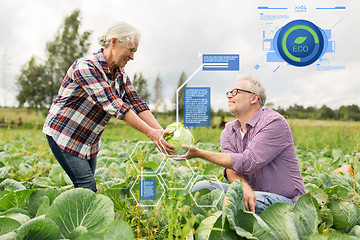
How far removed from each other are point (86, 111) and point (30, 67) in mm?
23553

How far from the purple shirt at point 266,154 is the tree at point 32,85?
75.6ft

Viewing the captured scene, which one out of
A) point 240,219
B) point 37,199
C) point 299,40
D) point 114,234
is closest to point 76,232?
point 114,234

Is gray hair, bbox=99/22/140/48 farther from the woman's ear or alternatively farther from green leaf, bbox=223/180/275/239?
green leaf, bbox=223/180/275/239

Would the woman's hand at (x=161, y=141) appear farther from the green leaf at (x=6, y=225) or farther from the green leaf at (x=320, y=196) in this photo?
the green leaf at (x=320, y=196)

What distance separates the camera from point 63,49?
73.9 ft

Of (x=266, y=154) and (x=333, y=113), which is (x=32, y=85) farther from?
(x=266, y=154)

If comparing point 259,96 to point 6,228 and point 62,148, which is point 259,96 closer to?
point 62,148

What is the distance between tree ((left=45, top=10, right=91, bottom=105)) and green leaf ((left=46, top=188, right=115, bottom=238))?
21.4 metres

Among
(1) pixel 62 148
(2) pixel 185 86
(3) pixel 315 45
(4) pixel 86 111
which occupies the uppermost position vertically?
(3) pixel 315 45

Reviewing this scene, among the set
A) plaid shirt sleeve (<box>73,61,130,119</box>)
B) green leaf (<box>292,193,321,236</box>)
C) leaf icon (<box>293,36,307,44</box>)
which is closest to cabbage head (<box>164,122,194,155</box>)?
plaid shirt sleeve (<box>73,61,130,119</box>)

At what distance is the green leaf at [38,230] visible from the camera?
1.50m

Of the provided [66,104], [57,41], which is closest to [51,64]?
[57,41]

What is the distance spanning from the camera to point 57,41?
2280 cm
